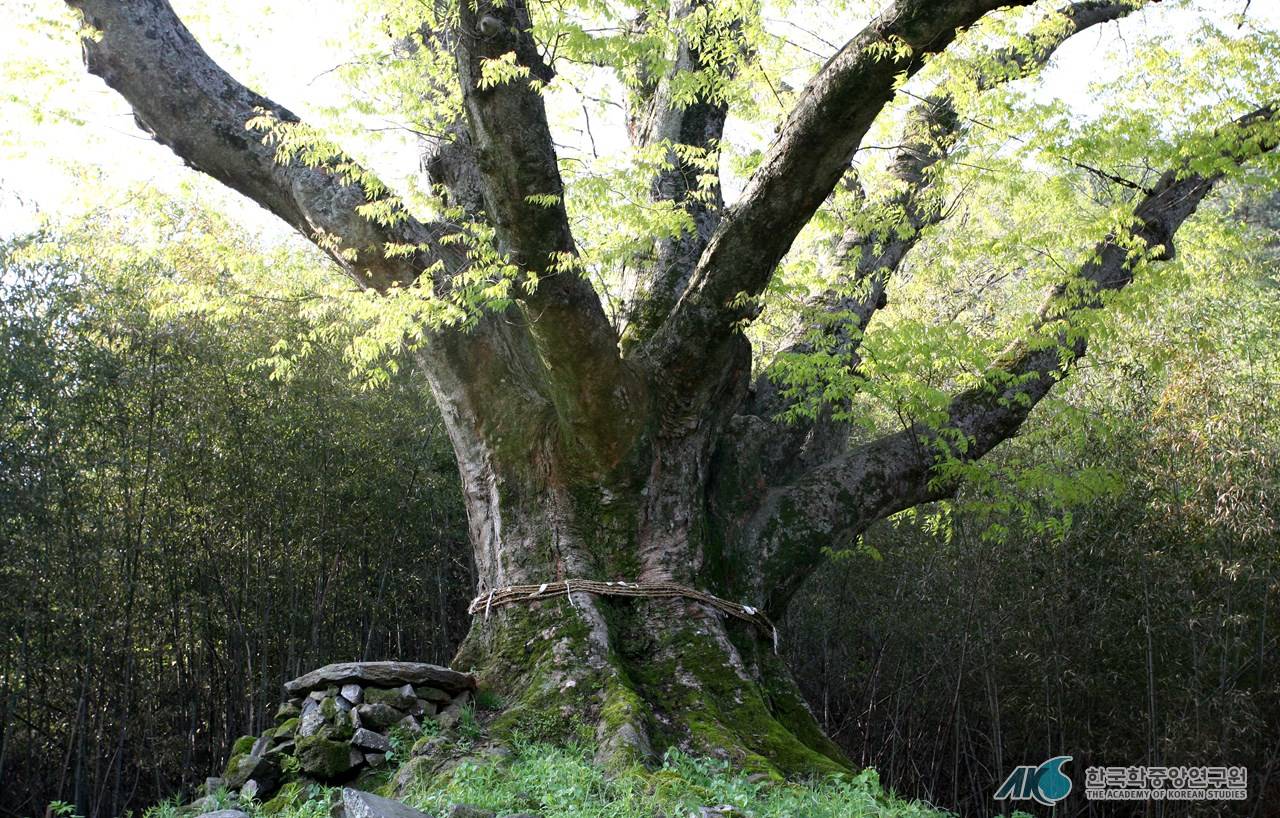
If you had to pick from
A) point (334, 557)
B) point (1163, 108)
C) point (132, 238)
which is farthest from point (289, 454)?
point (1163, 108)

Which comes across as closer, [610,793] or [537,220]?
[610,793]

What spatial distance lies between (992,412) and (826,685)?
4.02 m

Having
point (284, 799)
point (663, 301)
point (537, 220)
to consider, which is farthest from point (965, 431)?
point (284, 799)

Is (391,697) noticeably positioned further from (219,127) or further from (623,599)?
(219,127)

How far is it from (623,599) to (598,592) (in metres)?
0.20

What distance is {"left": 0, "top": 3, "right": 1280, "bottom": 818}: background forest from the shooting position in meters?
6.38

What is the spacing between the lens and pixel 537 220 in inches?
168

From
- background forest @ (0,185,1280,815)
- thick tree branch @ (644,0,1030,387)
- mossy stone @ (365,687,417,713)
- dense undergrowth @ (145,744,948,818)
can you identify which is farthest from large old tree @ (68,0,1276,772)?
background forest @ (0,185,1280,815)

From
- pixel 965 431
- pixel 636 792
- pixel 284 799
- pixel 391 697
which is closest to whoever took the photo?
pixel 636 792

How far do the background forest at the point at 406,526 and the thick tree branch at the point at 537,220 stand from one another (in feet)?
3.49

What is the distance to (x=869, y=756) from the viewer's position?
29.6 ft

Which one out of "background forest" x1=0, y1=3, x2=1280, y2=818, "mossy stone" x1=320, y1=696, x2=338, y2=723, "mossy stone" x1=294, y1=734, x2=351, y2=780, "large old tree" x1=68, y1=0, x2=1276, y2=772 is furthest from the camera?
"background forest" x1=0, y1=3, x2=1280, y2=818

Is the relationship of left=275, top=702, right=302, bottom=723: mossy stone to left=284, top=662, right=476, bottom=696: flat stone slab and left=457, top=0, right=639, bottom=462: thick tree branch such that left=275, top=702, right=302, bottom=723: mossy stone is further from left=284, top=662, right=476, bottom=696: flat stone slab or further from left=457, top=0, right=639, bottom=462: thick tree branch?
left=457, top=0, right=639, bottom=462: thick tree branch

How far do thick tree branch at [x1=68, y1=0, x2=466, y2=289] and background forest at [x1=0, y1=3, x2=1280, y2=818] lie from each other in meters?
0.77
